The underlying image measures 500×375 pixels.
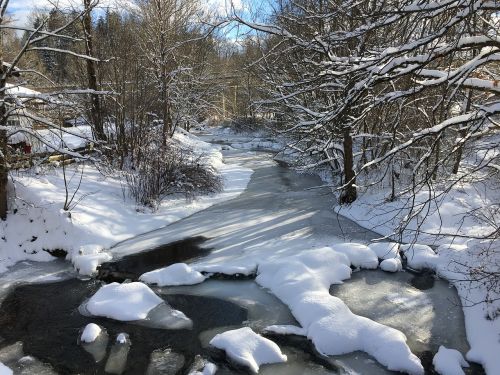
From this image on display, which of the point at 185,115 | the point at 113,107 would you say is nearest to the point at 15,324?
the point at 113,107

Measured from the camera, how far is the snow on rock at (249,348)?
5.54 metres

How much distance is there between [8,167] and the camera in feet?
30.0

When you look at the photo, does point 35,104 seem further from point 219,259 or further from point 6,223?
point 219,259

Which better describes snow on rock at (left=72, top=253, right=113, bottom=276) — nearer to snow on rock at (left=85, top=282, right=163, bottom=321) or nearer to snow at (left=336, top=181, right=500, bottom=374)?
snow on rock at (left=85, top=282, right=163, bottom=321)

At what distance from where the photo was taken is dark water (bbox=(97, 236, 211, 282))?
8508mm

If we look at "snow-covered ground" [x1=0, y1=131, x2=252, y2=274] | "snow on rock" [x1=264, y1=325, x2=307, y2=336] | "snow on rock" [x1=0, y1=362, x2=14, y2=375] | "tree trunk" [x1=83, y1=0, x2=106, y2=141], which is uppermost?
"tree trunk" [x1=83, y1=0, x2=106, y2=141]

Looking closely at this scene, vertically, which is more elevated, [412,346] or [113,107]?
[113,107]

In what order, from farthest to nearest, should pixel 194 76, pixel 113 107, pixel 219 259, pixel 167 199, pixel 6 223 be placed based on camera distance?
pixel 194 76 → pixel 113 107 → pixel 167 199 → pixel 6 223 → pixel 219 259

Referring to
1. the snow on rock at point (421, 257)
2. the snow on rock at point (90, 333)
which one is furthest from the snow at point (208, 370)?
the snow on rock at point (421, 257)

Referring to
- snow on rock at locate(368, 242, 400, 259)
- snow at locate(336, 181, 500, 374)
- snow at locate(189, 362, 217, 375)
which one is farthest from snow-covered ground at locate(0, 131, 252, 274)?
snow at locate(336, 181, 500, 374)

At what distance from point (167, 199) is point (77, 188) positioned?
10.8 feet

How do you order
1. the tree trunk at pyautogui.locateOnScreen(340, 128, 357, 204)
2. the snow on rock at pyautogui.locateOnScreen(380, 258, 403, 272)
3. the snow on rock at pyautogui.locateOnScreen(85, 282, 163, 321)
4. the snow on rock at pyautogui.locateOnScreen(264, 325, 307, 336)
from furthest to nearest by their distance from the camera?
the tree trunk at pyautogui.locateOnScreen(340, 128, 357, 204)
the snow on rock at pyautogui.locateOnScreen(380, 258, 403, 272)
the snow on rock at pyautogui.locateOnScreen(85, 282, 163, 321)
the snow on rock at pyautogui.locateOnScreen(264, 325, 307, 336)

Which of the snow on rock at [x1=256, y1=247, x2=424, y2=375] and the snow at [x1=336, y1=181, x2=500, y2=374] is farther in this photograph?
the snow at [x1=336, y1=181, x2=500, y2=374]

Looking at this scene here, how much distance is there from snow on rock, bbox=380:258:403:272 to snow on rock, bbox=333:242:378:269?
0.16m
